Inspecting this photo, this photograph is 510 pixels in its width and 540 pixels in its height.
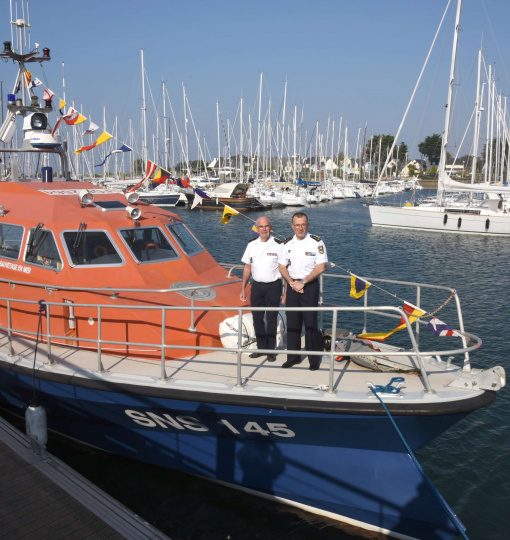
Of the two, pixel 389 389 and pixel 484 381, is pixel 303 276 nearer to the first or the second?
pixel 389 389

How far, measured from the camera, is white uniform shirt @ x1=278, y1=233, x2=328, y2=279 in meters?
5.82

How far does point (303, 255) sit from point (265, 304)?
0.85m

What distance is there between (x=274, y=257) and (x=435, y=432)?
2506mm

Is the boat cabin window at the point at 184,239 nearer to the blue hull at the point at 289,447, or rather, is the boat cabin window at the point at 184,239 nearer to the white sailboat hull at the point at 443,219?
the blue hull at the point at 289,447

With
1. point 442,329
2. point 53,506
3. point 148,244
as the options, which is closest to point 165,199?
point 148,244

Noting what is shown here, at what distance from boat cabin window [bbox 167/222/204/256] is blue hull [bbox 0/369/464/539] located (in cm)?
262

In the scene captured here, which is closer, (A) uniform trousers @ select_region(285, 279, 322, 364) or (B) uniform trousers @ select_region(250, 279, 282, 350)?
(A) uniform trousers @ select_region(285, 279, 322, 364)

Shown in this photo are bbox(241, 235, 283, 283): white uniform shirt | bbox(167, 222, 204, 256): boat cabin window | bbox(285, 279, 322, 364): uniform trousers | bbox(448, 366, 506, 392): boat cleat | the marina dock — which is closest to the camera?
the marina dock

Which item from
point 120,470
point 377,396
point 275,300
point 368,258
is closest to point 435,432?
point 377,396

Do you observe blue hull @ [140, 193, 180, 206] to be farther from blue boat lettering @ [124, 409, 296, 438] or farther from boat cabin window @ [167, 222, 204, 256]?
blue boat lettering @ [124, 409, 296, 438]

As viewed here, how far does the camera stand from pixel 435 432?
5.50 meters

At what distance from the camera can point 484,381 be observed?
18.1ft

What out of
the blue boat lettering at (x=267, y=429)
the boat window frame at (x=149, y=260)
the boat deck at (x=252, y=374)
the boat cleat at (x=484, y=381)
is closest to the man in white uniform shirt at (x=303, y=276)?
the boat deck at (x=252, y=374)

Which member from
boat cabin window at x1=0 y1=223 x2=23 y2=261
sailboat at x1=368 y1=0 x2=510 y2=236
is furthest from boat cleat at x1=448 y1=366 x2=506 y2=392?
sailboat at x1=368 y1=0 x2=510 y2=236
